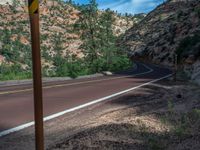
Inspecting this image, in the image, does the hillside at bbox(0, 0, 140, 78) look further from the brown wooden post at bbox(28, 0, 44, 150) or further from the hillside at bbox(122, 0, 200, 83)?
the brown wooden post at bbox(28, 0, 44, 150)

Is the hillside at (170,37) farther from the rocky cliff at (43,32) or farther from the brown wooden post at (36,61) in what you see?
the brown wooden post at (36,61)

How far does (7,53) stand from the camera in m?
83.0

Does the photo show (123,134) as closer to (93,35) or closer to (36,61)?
(36,61)

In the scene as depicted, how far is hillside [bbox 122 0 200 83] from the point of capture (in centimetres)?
5419

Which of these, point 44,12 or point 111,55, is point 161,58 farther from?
point 44,12

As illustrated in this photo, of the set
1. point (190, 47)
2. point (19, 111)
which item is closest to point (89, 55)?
point (190, 47)

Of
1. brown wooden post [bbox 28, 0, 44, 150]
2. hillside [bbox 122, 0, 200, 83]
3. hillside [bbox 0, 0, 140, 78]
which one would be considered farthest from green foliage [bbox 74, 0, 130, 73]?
brown wooden post [bbox 28, 0, 44, 150]

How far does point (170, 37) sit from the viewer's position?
304 ft

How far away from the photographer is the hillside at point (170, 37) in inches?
2133

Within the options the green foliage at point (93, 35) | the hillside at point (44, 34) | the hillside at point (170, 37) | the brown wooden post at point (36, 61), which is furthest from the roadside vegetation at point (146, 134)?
the hillside at point (44, 34)

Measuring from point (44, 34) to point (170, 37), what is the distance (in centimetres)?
3350

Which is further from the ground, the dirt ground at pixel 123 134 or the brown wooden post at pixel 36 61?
the brown wooden post at pixel 36 61

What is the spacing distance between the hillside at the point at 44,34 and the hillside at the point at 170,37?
11489 mm

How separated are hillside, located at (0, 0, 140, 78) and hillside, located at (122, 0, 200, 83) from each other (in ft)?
37.7
